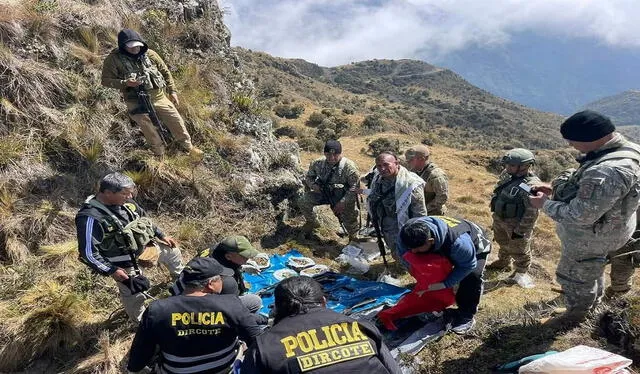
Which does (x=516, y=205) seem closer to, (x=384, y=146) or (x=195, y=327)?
(x=195, y=327)

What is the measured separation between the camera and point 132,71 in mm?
5781

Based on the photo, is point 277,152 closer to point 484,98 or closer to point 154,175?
point 154,175

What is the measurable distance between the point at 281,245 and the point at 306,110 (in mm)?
22158

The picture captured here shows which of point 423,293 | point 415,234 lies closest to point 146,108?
point 415,234

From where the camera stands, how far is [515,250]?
18.4 feet

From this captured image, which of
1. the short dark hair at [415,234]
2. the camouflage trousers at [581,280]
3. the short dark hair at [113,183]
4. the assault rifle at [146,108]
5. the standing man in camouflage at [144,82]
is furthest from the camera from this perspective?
the assault rifle at [146,108]

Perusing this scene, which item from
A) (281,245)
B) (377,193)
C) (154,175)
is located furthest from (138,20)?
(377,193)

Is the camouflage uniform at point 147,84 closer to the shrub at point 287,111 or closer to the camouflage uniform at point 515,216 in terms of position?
the camouflage uniform at point 515,216

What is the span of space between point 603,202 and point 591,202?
2.9 inches

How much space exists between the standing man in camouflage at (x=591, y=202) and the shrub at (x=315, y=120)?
826 inches

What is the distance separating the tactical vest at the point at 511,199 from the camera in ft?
17.1

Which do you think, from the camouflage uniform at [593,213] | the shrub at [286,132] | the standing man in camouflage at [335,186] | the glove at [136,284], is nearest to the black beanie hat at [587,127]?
the camouflage uniform at [593,213]

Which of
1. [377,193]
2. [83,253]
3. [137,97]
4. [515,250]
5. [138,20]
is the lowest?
[515,250]

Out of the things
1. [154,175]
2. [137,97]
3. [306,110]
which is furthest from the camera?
[306,110]
